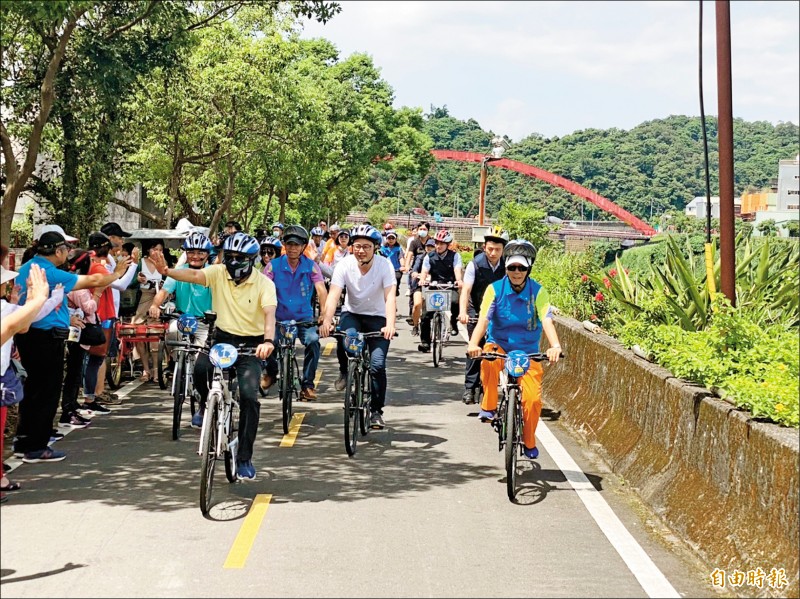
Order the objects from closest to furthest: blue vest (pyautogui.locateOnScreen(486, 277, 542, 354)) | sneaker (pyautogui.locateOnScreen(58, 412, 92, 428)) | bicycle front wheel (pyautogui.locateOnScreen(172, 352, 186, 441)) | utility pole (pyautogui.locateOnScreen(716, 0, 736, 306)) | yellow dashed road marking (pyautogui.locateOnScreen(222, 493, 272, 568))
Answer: yellow dashed road marking (pyautogui.locateOnScreen(222, 493, 272, 568)) → blue vest (pyautogui.locateOnScreen(486, 277, 542, 354)) → utility pole (pyautogui.locateOnScreen(716, 0, 736, 306)) → bicycle front wheel (pyautogui.locateOnScreen(172, 352, 186, 441)) → sneaker (pyautogui.locateOnScreen(58, 412, 92, 428))

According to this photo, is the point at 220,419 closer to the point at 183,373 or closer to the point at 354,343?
the point at 354,343

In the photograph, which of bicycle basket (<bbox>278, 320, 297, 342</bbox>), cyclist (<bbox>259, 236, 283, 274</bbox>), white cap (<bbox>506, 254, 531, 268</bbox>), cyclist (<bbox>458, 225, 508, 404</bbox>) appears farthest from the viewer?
cyclist (<bbox>259, 236, 283, 274</bbox>)

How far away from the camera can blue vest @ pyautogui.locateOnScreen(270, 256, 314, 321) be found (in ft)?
39.9

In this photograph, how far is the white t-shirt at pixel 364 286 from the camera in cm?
1112

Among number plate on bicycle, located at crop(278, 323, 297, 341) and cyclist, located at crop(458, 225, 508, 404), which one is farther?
cyclist, located at crop(458, 225, 508, 404)

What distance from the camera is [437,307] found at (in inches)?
658

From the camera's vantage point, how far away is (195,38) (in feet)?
55.4

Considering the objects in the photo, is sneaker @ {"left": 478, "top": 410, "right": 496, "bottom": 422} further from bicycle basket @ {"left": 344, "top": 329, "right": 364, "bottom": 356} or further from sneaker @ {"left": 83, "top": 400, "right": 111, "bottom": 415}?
sneaker @ {"left": 83, "top": 400, "right": 111, "bottom": 415}

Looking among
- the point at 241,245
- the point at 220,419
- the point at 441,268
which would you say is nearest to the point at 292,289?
the point at 241,245

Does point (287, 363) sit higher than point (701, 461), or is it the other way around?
point (287, 363)

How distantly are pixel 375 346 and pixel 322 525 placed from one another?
3.66 m

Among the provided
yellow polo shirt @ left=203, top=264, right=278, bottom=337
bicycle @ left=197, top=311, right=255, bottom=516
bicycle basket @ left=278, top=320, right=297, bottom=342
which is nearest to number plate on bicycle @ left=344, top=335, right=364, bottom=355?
bicycle basket @ left=278, top=320, right=297, bottom=342

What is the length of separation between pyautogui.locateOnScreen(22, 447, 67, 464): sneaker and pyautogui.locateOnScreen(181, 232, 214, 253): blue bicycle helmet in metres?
2.28

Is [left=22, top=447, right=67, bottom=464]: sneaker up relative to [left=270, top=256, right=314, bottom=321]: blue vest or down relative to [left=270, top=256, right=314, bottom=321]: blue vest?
down
